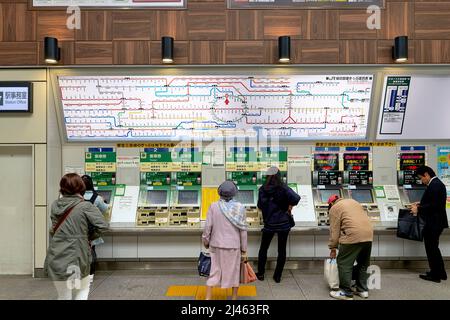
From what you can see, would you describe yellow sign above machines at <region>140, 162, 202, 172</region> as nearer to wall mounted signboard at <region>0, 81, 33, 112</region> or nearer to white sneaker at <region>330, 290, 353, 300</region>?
wall mounted signboard at <region>0, 81, 33, 112</region>

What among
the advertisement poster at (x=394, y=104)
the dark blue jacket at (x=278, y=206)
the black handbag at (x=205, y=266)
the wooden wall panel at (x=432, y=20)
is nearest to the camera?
the black handbag at (x=205, y=266)

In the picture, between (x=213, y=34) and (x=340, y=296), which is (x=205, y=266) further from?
(x=213, y=34)

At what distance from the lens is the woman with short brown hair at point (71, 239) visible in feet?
9.96

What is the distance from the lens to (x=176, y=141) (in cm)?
568

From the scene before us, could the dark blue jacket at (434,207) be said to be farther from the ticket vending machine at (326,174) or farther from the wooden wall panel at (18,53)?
the wooden wall panel at (18,53)

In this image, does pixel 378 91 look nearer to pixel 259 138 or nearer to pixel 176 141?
pixel 259 138

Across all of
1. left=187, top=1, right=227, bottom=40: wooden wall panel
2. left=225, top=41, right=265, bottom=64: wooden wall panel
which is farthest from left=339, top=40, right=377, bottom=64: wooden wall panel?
left=187, top=1, right=227, bottom=40: wooden wall panel

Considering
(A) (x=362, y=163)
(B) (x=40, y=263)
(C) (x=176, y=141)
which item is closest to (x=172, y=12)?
(C) (x=176, y=141)

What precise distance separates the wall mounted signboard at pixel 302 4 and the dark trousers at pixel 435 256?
341cm

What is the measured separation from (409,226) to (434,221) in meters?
0.32

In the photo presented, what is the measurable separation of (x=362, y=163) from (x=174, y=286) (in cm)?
341

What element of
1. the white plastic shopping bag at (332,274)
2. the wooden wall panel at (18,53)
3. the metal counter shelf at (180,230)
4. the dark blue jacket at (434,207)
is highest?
the wooden wall panel at (18,53)

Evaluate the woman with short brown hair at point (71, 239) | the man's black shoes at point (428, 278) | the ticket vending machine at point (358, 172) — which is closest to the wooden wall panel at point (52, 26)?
the woman with short brown hair at point (71, 239)

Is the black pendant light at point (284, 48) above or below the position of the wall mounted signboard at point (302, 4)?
below
